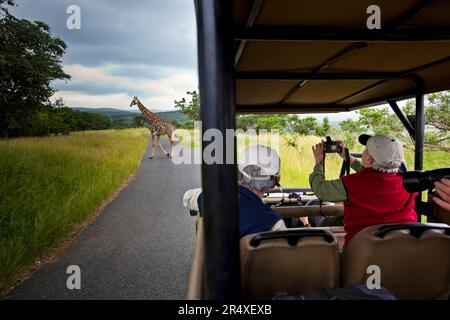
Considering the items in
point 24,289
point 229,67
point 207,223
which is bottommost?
point 24,289

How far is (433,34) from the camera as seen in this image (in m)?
1.62

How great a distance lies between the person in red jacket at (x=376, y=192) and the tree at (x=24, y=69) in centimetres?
1087

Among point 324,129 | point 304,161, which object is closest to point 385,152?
point 304,161

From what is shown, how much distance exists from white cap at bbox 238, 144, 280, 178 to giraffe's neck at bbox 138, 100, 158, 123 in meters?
16.3

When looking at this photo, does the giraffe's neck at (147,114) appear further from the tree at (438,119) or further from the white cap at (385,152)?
the white cap at (385,152)

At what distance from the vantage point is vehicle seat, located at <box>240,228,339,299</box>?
4.84 feet

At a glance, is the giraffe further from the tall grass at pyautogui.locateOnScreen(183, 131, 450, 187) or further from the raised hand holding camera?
the raised hand holding camera

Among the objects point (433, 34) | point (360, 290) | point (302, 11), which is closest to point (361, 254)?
point (360, 290)

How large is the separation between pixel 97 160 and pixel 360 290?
32.3ft

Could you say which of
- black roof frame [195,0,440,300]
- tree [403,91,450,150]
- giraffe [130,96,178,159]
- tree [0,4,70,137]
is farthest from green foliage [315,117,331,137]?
black roof frame [195,0,440,300]

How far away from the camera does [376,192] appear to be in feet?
7.15

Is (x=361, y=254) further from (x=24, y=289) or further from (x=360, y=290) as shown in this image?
(x=24, y=289)

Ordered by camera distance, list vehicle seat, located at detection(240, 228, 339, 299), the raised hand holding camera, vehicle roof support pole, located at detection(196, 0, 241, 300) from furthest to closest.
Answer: the raised hand holding camera, vehicle seat, located at detection(240, 228, 339, 299), vehicle roof support pole, located at detection(196, 0, 241, 300)

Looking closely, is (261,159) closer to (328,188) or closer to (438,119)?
(328,188)
